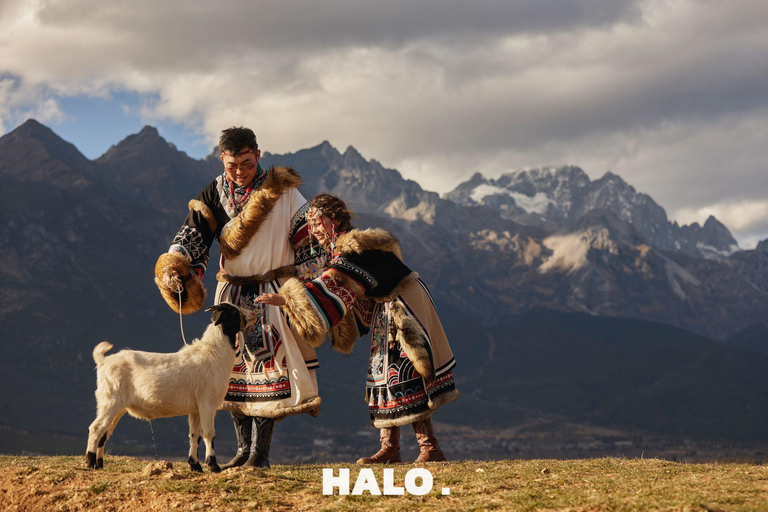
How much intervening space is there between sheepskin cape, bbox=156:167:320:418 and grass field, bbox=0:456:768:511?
1.17 metres

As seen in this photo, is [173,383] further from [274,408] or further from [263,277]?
[263,277]

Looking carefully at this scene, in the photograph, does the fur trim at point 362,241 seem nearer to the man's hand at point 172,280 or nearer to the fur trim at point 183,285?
the fur trim at point 183,285

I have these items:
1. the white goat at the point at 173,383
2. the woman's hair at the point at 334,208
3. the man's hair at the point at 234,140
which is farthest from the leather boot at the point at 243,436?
the man's hair at the point at 234,140

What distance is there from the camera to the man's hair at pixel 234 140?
9977mm

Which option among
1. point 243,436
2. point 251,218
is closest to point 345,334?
point 243,436

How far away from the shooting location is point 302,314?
9281mm

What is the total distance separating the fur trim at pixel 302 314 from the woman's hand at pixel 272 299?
0.20 feet

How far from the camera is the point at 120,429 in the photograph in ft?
549

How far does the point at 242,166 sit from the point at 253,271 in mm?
1405

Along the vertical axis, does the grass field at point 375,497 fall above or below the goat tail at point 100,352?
below

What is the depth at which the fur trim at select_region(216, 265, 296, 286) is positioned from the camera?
999 cm

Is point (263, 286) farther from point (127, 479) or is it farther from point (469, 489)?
point (469, 489)

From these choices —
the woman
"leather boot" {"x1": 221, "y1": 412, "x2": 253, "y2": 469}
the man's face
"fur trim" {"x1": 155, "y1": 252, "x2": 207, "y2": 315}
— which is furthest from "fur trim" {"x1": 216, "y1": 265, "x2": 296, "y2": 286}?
"leather boot" {"x1": 221, "y1": 412, "x2": 253, "y2": 469}

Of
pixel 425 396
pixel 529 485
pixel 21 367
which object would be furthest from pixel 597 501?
pixel 21 367
